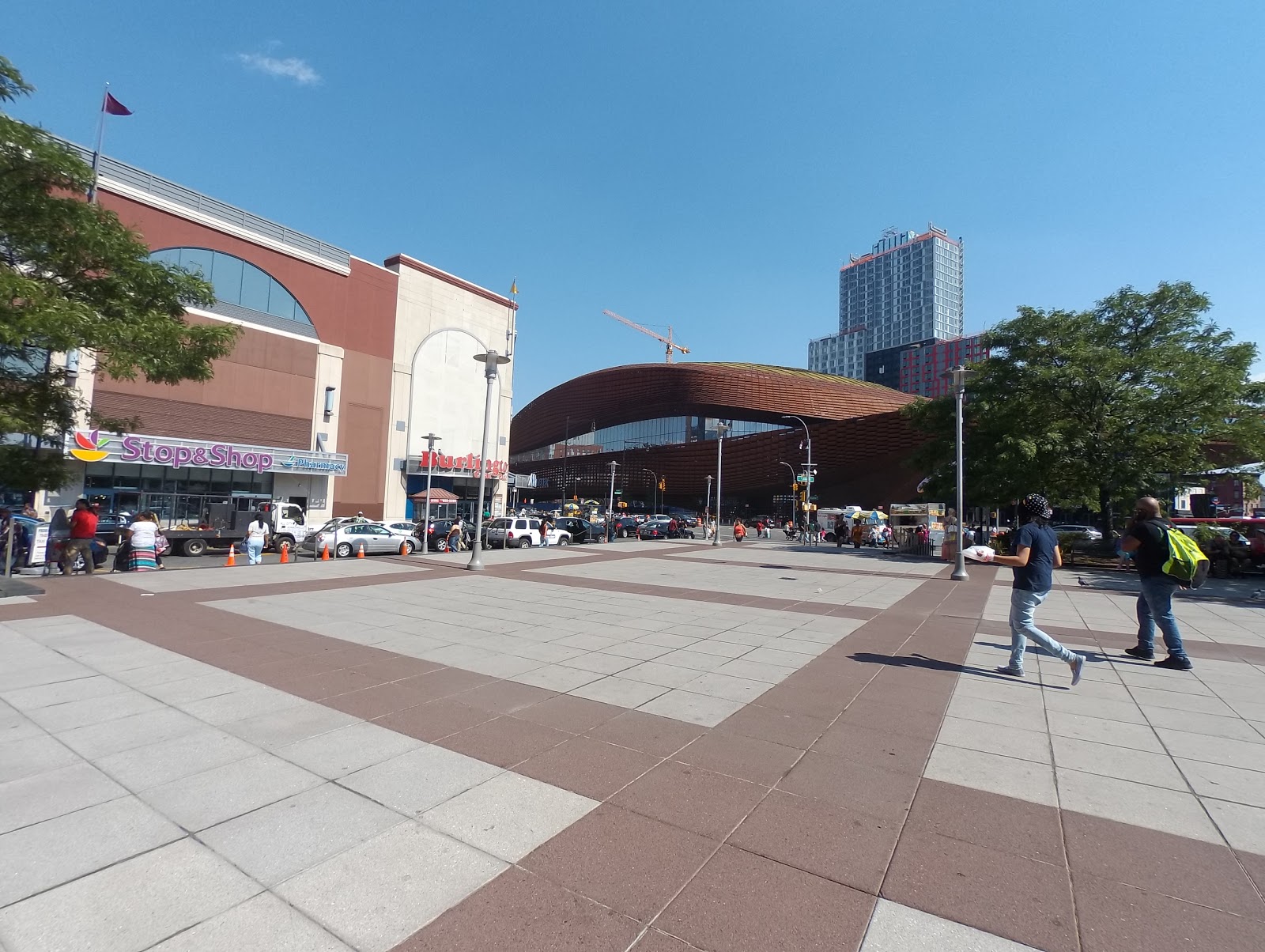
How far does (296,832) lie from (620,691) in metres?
3.17

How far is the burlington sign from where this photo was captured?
1083 inches

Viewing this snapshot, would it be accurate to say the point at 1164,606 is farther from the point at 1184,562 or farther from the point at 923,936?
the point at 923,936

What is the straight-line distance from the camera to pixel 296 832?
3.29 metres

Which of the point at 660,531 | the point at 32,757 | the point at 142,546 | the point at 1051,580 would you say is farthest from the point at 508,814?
the point at 660,531

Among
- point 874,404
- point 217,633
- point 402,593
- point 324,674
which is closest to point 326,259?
point 402,593

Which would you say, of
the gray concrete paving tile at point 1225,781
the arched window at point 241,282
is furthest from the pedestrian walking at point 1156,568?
the arched window at point 241,282

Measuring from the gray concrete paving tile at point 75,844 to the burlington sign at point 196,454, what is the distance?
92.1ft

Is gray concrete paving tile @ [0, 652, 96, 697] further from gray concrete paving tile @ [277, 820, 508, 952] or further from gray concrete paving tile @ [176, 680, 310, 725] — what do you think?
gray concrete paving tile @ [277, 820, 508, 952]

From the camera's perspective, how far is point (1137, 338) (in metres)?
27.2

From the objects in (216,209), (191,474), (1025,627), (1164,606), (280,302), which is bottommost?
(1025,627)

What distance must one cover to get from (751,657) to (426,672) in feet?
12.2

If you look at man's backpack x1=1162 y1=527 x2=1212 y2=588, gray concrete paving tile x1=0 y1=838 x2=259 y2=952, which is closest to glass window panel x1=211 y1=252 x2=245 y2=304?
gray concrete paving tile x1=0 y1=838 x2=259 y2=952

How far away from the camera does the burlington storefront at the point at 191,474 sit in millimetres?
28938

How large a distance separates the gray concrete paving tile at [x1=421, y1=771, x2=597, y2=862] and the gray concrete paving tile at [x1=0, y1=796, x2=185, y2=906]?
1400mm
